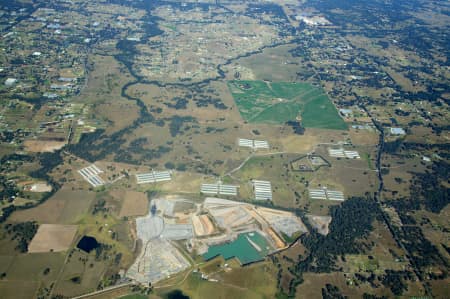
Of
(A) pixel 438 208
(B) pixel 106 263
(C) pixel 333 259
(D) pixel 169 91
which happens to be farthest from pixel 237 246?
(D) pixel 169 91

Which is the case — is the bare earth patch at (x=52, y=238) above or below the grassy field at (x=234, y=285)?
above

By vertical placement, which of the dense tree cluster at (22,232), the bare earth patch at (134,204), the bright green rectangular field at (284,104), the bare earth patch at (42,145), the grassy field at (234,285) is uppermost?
the dense tree cluster at (22,232)

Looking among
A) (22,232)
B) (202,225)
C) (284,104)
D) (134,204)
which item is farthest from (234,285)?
(284,104)

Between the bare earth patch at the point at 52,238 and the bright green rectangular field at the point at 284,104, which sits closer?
the bare earth patch at the point at 52,238

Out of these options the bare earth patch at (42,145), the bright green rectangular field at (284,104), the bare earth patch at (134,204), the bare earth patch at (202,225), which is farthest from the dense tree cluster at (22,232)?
the bright green rectangular field at (284,104)

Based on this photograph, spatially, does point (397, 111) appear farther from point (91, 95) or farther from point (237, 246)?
point (91, 95)

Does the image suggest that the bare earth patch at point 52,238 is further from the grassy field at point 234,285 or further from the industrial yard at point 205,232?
the grassy field at point 234,285

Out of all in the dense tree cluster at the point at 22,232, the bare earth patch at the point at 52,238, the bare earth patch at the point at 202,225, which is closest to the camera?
the dense tree cluster at the point at 22,232
